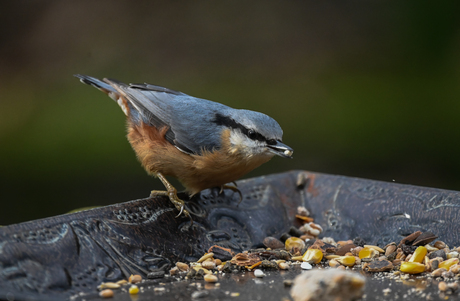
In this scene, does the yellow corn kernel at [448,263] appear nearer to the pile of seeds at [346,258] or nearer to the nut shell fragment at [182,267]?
the pile of seeds at [346,258]

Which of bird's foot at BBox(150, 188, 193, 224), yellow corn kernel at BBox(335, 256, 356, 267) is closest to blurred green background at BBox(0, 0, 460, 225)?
bird's foot at BBox(150, 188, 193, 224)

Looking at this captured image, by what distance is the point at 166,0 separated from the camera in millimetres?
6016

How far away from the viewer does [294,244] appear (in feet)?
8.11

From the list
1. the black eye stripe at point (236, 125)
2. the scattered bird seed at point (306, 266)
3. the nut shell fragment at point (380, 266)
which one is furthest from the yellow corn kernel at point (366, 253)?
the black eye stripe at point (236, 125)

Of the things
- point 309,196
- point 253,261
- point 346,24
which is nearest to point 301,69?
point 346,24

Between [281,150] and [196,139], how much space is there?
45 cm

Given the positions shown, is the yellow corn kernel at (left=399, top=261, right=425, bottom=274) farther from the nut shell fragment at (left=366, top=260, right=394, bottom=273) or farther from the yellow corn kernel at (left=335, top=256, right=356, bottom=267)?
the yellow corn kernel at (left=335, top=256, right=356, bottom=267)

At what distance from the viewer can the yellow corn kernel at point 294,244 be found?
96.4 inches

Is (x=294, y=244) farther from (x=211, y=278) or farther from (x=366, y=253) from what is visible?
(x=211, y=278)

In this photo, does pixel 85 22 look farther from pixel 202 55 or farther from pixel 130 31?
pixel 202 55

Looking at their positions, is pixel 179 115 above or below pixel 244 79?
below

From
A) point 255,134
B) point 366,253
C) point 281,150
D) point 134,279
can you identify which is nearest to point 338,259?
point 366,253

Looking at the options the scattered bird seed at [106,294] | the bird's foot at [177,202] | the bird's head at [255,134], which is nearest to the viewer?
the scattered bird seed at [106,294]

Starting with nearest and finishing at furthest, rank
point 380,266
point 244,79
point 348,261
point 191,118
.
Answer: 1. point 380,266
2. point 348,261
3. point 191,118
4. point 244,79
